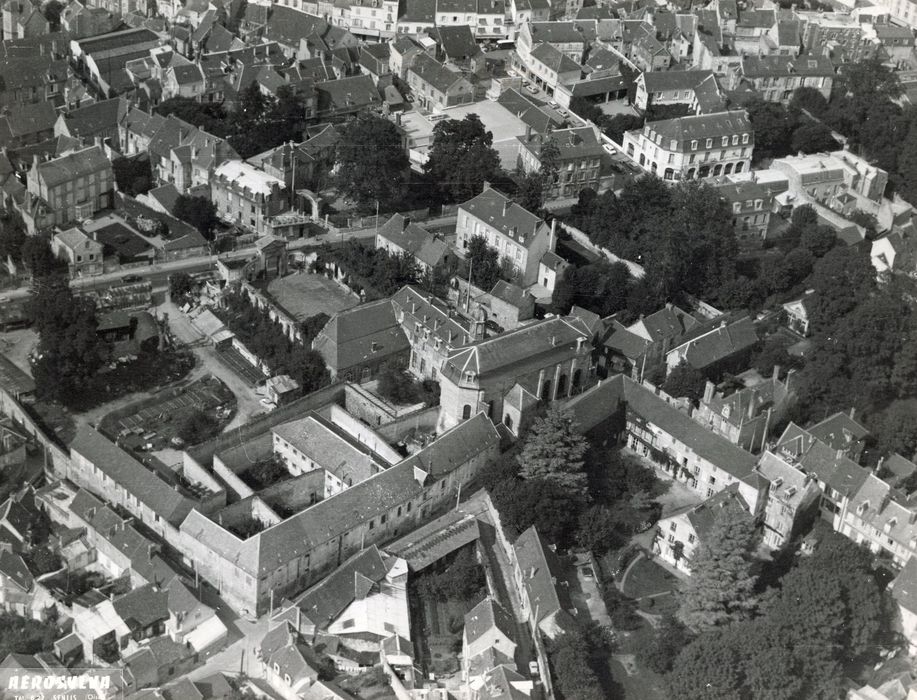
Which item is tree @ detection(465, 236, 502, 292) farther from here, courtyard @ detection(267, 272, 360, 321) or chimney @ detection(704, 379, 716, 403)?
chimney @ detection(704, 379, 716, 403)

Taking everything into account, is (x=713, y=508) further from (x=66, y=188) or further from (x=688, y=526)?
(x=66, y=188)

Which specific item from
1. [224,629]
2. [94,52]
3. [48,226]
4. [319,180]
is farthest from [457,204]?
[224,629]

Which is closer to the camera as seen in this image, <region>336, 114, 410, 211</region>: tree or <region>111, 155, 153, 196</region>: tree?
<region>336, 114, 410, 211</region>: tree

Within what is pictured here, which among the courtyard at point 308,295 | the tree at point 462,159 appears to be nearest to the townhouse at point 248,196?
the courtyard at point 308,295

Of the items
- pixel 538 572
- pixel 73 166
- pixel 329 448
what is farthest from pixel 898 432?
pixel 73 166

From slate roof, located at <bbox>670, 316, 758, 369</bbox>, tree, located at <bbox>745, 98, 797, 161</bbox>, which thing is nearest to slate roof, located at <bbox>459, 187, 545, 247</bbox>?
slate roof, located at <bbox>670, 316, 758, 369</bbox>

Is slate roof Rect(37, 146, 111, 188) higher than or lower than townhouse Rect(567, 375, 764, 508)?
higher

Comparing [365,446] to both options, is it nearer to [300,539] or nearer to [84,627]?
[300,539]

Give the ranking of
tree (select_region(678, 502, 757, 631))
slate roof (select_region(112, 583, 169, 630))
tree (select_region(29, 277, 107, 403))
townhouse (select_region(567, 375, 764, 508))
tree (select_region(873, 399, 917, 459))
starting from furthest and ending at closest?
tree (select_region(873, 399, 917, 459)) → tree (select_region(29, 277, 107, 403)) → townhouse (select_region(567, 375, 764, 508)) → tree (select_region(678, 502, 757, 631)) → slate roof (select_region(112, 583, 169, 630))
